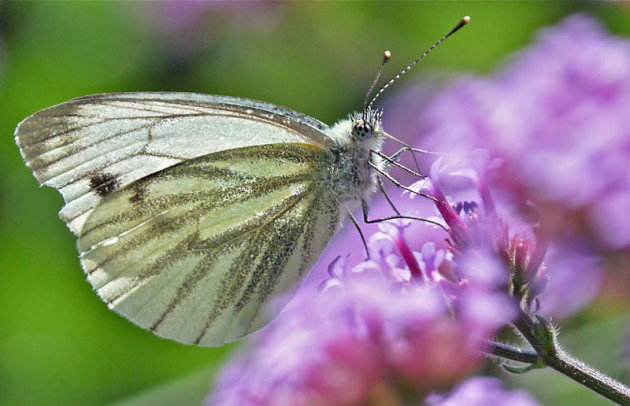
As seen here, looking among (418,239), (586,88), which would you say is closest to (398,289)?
(418,239)

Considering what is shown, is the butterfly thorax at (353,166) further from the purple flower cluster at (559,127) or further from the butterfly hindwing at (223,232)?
the purple flower cluster at (559,127)

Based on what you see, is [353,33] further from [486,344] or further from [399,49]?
[486,344]

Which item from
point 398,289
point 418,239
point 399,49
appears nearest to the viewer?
point 398,289

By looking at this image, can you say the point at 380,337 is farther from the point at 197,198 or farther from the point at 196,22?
the point at 196,22

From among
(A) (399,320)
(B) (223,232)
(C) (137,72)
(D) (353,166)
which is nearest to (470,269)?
(A) (399,320)

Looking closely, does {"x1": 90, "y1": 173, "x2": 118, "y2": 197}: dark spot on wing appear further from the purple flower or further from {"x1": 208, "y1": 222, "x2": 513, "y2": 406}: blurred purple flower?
the purple flower

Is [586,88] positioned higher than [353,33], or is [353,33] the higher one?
[353,33]
